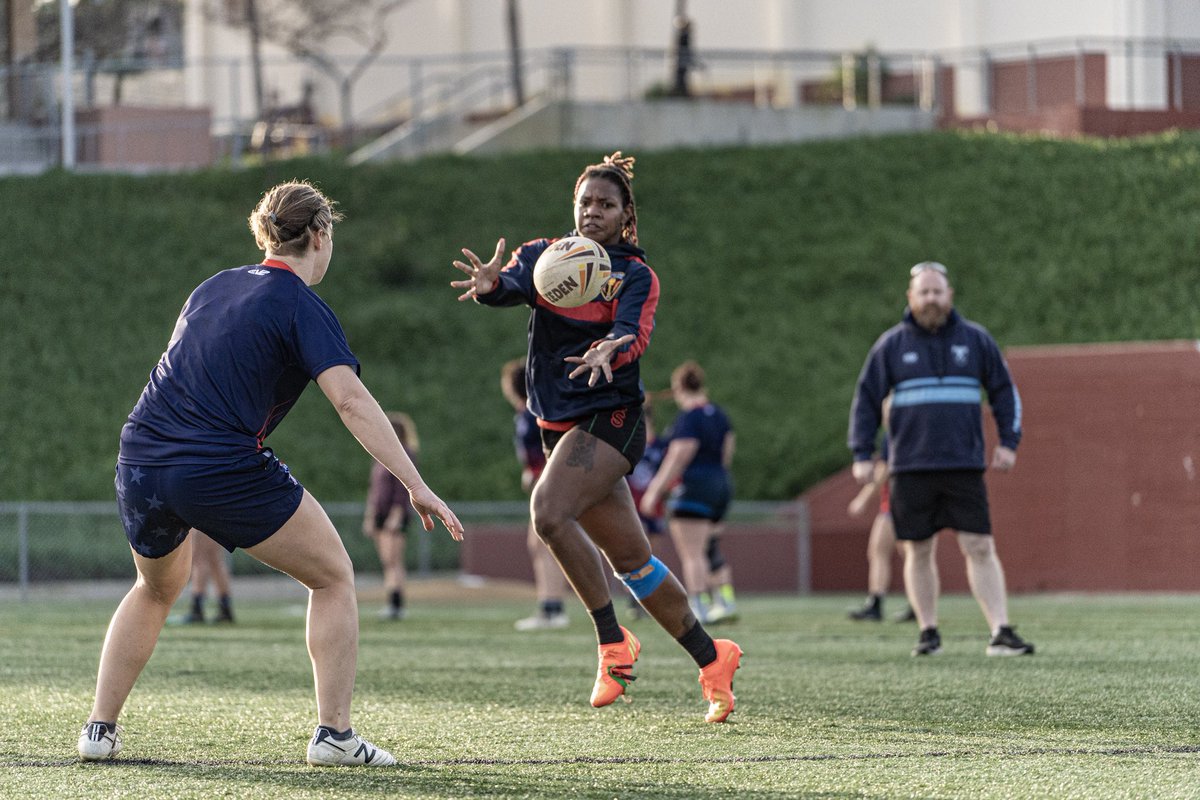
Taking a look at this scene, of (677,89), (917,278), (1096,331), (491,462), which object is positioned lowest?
(491,462)

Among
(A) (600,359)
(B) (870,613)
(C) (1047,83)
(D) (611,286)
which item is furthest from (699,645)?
(C) (1047,83)

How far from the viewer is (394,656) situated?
33.3 ft

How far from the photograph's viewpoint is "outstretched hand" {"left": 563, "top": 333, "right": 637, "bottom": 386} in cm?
622

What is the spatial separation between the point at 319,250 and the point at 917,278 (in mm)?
4953

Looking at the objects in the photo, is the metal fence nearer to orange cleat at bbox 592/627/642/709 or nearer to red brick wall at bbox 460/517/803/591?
red brick wall at bbox 460/517/803/591

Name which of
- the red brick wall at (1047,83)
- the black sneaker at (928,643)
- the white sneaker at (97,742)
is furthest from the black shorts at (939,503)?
the red brick wall at (1047,83)

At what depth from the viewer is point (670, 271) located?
28.2 metres

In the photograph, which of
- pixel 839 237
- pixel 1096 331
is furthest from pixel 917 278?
pixel 839 237

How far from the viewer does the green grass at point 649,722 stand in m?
4.96

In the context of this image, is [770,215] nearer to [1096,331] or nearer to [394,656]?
[1096,331]

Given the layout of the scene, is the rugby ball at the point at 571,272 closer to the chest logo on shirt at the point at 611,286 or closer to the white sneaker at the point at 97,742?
the chest logo on shirt at the point at 611,286

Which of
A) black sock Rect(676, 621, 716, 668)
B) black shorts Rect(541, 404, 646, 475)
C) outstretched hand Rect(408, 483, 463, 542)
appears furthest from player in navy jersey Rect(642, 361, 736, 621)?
outstretched hand Rect(408, 483, 463, 542)

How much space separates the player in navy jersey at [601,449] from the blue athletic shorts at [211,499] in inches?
59.8

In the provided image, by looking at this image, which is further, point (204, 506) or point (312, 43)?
point (312, 43)
